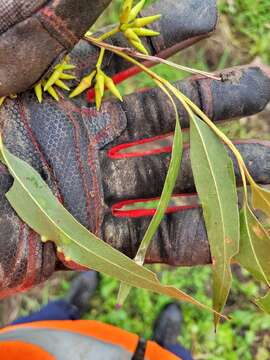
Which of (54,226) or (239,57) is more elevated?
(54,226)

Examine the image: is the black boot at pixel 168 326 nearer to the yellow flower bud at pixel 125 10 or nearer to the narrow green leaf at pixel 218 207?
the narrow green leaf at pixel 218 207

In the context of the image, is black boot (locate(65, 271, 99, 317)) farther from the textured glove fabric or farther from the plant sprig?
the plant sprig

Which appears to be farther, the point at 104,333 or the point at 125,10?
the point at 104,333

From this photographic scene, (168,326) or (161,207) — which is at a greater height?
(161,207)

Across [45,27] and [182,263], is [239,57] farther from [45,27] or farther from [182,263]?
[45,27]

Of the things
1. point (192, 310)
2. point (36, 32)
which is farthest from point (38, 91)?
point (192, 310)

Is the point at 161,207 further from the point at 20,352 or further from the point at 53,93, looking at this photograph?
the point at 20,352

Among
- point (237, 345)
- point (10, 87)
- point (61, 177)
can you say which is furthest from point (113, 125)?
point (237, 345)
